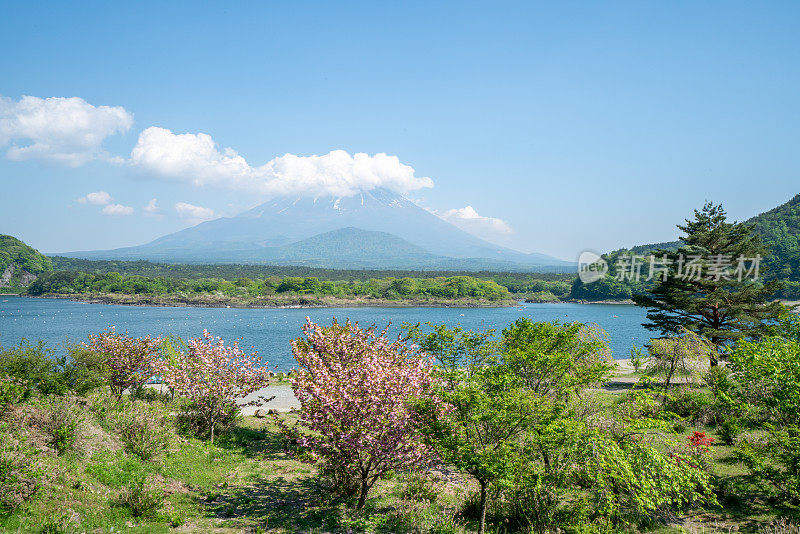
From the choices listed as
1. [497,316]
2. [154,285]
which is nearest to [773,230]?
[497,316]

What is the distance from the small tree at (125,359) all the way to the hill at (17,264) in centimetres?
15699

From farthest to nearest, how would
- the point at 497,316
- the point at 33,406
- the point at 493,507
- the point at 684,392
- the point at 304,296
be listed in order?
the point at 304,296 → the point at 497,316 → the point at 684,392 → the point at 33,406 → the point at 493,507

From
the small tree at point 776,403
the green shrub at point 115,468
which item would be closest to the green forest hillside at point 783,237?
the small tree at point 776,403

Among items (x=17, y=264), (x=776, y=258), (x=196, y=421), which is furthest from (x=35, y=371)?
(x=17, y=264)

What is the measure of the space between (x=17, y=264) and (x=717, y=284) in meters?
178

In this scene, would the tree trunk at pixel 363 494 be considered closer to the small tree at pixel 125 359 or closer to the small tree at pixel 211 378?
the small tree at pixel 211 378

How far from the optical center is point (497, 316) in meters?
83.6

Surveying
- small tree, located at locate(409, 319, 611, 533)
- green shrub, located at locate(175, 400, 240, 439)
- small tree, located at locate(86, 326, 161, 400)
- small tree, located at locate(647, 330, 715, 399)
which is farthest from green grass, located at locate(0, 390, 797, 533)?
small tree, located at locate(647, 330, 715, 399)

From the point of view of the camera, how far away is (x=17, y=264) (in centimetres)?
13850

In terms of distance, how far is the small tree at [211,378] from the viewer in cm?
1116

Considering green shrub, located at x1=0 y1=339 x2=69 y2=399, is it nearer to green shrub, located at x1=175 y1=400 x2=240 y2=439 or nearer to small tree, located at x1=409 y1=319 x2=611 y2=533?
green shrub, located at x1=175 y1=400 x2=240 y2=439

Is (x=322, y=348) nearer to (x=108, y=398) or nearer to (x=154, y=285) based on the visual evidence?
(x=108, y=398)

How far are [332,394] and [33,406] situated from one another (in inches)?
245

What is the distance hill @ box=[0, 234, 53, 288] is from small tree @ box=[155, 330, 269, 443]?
161 m
